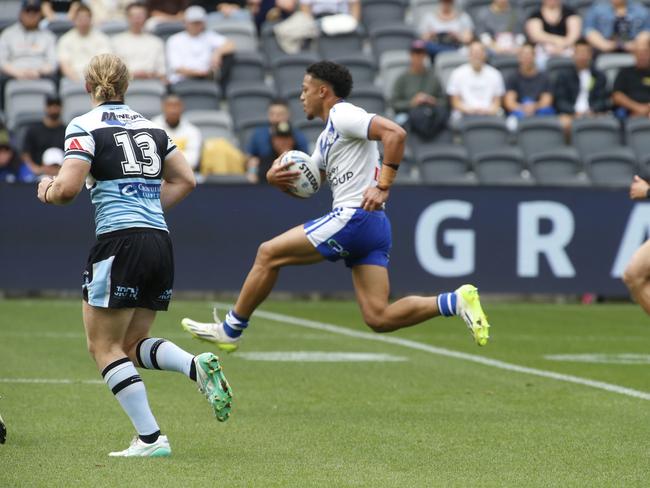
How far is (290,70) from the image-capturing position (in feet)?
68.0

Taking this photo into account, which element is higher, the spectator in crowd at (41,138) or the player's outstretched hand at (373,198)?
the player's outstretched hand at (373,198)

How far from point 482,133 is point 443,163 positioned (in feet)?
3.09

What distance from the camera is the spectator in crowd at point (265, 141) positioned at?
58.7 feet

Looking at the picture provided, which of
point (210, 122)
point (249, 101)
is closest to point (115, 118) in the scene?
point (210, 122)

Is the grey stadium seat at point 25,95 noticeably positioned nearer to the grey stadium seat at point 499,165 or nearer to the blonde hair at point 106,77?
the grey stadium seat at point 499,165

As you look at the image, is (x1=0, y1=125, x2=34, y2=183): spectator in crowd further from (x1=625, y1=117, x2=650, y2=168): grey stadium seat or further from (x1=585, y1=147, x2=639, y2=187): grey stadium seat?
(x1=625, y1=117, x2=650, y2=168): grey stadium seat

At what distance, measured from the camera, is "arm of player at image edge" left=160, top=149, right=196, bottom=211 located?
294 inches

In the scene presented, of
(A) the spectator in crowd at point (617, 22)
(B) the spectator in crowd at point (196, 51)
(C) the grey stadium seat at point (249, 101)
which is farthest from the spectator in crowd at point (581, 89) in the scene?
(B) the spectator in crowd at point (196, 51)

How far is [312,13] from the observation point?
72.1 ft

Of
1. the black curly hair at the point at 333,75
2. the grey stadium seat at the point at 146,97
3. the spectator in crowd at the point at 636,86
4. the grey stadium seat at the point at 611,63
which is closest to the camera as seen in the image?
the black curly hair at the point at 333,75

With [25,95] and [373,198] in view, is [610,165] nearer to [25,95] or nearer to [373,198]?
[25,95]

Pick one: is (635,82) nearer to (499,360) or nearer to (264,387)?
(499,360)

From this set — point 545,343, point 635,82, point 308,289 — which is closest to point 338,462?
point 545,343

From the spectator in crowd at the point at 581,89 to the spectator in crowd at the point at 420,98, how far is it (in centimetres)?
180
